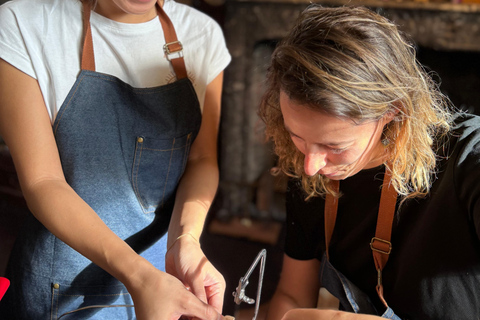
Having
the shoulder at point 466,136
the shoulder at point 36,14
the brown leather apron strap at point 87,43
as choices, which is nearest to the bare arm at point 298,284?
the shoulder at point 466,136

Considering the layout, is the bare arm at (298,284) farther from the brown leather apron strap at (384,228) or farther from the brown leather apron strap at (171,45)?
the brown leather apron strap at (171,45)

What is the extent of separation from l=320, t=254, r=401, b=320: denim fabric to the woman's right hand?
0.32 metres

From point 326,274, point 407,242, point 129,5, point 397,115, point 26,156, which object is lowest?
point 326,274

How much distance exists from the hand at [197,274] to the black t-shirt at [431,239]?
338 mm

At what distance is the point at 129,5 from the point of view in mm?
891

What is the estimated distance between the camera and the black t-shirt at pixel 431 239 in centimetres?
89

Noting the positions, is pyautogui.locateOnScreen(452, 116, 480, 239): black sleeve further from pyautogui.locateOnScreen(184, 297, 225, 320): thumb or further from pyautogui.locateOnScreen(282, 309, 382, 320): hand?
pyautogui.locateOnScreen(184, 297, 225, 320): thumb

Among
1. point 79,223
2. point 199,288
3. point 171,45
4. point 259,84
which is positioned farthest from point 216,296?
point 259,84

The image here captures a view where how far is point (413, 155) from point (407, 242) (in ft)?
0.62

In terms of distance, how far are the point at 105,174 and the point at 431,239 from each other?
0.70 meters

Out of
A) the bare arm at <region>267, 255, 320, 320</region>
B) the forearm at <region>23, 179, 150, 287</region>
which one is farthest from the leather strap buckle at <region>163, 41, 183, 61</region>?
the bare arm at <region>267, 255, 320, 320</region>

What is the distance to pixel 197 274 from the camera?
90 centimetres

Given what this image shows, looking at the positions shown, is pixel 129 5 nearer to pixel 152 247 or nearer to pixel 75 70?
pixel 75 70

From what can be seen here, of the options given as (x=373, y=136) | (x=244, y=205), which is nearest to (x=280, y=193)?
(x=244, y=205)
